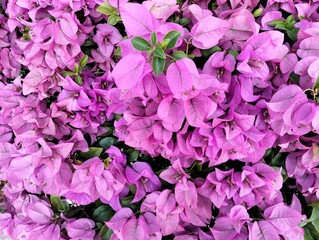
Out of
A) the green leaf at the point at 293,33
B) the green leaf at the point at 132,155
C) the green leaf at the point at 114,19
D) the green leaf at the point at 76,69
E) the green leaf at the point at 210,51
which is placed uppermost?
the green leaf at the point at 114,19

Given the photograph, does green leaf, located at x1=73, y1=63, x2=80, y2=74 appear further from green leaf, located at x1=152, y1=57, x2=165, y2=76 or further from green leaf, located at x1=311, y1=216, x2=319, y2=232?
green leaf, located at x1=311, y1=216, x2=319, y2=232

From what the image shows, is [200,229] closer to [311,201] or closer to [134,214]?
Answer: [134,214]

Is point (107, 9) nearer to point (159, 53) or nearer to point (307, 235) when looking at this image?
point (159, 53)

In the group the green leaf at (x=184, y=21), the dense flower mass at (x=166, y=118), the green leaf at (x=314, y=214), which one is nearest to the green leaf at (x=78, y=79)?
the dense flower mass at (x=166, y=118)

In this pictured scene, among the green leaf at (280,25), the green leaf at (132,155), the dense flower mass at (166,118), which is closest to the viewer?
the dense flower mass at (166,118)

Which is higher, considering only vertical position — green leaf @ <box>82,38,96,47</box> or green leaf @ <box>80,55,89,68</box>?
green leaf @ <box>82,38,96,47</box>

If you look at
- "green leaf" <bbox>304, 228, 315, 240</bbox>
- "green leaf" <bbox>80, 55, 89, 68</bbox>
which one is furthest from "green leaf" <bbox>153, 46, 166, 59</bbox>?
"green leaf" <bbox>304, 228, 315, 240</bbox>

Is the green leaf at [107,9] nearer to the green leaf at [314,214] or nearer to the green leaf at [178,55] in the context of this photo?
the green leaf at [178,55]

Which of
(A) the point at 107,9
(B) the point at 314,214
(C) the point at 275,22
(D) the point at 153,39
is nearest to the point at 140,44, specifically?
(D) the point at 153,39

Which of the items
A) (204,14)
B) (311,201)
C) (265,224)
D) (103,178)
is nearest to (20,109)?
(103,178)
